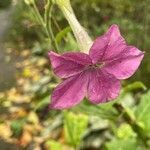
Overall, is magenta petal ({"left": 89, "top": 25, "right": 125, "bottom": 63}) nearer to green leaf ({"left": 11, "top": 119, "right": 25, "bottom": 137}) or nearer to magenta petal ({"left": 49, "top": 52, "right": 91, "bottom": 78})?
magenta petal ({"left": 49, "top": 52, "right": 91, "bottom": 78})

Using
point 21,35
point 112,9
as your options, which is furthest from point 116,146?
point 21,35

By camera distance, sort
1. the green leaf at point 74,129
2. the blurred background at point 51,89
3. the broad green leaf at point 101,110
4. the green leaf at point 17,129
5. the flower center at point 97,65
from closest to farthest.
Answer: the flower center at point 97,65 < the broad green leaf at point 101,110 < the blurred background at point 51,89 < the green leaf at point 74,129 < the green leaf at point 17,129

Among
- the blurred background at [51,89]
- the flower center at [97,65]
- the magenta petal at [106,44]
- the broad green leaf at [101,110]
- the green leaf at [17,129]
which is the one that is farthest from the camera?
the green leaf at [17,129]

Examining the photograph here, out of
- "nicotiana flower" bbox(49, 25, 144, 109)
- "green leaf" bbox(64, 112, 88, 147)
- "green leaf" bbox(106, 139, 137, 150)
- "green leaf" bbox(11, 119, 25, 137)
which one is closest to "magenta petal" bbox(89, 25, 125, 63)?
"nicotiana flower" bbox(49, 25, 144, 109)

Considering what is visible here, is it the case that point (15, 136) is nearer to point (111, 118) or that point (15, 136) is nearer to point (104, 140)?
point (104, 140)

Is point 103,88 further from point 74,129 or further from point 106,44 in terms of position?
point 74,129

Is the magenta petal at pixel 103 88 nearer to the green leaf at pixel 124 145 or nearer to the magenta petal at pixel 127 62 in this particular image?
the magenta petal at pixel 127 62

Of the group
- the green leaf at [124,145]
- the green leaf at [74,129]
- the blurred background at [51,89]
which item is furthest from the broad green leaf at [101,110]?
the green leaf at [74,129]

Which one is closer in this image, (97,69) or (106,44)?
(106,44)

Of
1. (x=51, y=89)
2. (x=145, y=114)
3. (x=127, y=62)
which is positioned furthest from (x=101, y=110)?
(x=51, y=89)
